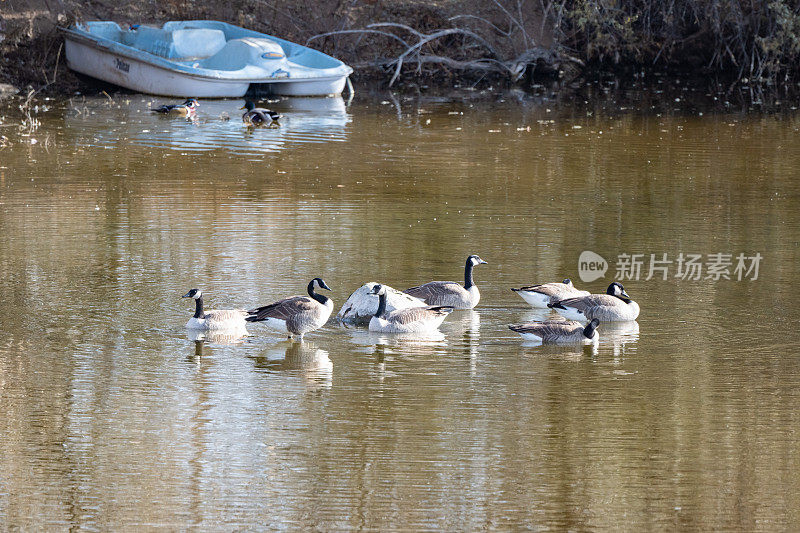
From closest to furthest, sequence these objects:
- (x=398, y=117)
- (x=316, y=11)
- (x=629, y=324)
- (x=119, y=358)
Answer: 1. (x=119, y=358)
2. (x=629, y=324)
3. (x=398, y=117)
4. (x=316, y=11)

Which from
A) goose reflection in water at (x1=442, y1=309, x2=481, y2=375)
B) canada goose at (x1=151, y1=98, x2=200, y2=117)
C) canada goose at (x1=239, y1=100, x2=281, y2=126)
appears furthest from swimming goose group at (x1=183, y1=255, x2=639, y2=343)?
canada goose at (x1=151, y1=98, x2=200, y2=117)

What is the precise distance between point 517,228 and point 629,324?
3.75 meters

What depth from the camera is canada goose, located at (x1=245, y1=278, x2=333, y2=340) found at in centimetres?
1094

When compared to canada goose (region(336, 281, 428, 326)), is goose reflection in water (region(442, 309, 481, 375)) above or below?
below

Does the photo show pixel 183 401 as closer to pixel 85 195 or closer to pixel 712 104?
pixel 85 195

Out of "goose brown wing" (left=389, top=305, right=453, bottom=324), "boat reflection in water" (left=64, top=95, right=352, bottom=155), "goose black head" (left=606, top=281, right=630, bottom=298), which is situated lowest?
"goose brown wing" (left=389, top=305, right=453, bottom=324)

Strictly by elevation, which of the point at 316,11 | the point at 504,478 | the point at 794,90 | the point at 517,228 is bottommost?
the point at 504,478

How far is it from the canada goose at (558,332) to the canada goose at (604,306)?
0.42 metres

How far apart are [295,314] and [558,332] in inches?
96.3

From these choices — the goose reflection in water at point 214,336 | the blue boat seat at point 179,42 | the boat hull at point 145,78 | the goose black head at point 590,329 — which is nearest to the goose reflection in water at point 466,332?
the goose black head at point 590,329

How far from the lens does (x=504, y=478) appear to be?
26.4 ft

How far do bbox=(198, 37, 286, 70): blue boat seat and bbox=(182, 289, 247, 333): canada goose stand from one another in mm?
16824

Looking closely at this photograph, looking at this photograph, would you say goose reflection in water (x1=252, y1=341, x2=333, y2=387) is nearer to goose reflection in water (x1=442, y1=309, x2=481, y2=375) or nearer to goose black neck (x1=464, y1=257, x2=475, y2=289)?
goose reflection in water (x1=442, y1=309, x2=481, y2=375)

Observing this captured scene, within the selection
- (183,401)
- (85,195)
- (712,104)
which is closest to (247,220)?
(85,195)
